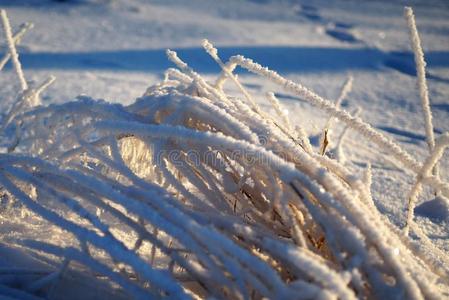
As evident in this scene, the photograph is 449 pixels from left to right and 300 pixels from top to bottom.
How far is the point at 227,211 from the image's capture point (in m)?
0.70

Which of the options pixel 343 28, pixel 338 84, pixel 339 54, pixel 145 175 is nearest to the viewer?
pixel 145 175

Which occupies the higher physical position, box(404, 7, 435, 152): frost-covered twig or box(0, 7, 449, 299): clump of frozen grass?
box(404, 7, 435, 152): frost-covered twig

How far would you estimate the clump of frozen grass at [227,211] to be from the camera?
0.55 meters

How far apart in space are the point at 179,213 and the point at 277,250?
0.39 feet

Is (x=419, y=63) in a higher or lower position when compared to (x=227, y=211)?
higher

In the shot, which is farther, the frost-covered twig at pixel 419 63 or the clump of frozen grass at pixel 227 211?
the frost-covered twig at pixel 419 63

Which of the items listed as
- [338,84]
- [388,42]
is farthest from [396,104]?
[388,42]

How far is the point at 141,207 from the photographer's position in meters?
0.58

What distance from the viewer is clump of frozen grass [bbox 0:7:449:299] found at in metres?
0.55

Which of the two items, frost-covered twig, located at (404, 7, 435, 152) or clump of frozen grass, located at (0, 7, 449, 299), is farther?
frost-covered twig, located at (404, 7, 435, 152)

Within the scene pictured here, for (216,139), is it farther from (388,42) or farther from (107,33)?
(388,42)

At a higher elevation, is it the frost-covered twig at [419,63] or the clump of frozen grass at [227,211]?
the frost-covered twig at [419,63]

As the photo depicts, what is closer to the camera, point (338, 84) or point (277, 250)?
point (277, 250)

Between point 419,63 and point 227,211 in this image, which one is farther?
point 419,63
